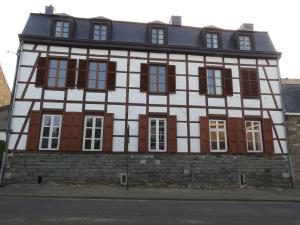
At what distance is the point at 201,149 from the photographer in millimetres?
15539

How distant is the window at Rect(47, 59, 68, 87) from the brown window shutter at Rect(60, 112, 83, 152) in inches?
73.1

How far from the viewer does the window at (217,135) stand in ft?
52.1

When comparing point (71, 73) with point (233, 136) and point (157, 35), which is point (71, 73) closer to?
point (157, 35)

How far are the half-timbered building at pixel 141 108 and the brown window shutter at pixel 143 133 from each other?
5 centimetres

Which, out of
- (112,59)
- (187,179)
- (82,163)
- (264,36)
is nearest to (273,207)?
(187,179)

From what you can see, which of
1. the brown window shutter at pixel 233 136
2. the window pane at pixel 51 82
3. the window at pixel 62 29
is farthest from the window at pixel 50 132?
the brown window shutter at pixel 233 136

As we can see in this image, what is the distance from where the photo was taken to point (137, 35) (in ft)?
57.3

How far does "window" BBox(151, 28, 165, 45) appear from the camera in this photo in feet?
56.8

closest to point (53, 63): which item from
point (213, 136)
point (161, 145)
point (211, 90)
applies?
point (161, 145)

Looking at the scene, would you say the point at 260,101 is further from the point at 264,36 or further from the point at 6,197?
the point at 6,197

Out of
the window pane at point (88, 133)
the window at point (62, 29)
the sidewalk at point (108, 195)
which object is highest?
the window at point (62, 29)

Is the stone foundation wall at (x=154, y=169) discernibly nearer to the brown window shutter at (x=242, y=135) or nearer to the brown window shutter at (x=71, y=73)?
the brown window shutter at (x=242, y=135)

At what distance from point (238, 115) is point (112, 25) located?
9421 mm

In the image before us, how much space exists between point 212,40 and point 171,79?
13.3ft
